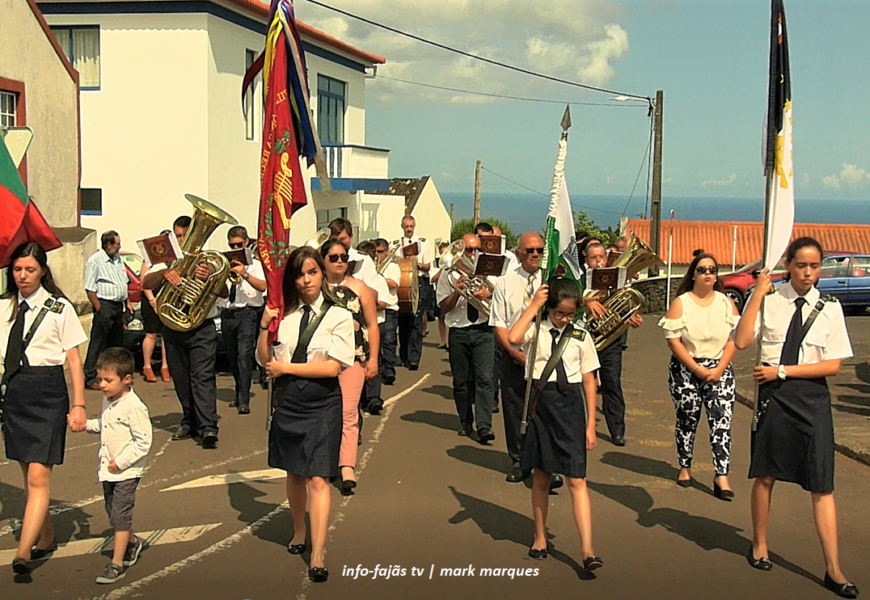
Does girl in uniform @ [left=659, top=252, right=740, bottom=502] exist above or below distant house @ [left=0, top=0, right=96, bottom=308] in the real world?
below

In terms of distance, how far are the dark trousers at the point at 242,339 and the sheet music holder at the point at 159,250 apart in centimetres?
149

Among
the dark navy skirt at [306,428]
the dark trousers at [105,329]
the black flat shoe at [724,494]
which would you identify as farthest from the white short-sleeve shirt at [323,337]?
the dark trousers at [105,329]

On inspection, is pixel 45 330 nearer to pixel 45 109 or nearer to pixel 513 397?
pixel 513 397

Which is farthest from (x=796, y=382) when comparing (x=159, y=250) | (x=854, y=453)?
(x=159, y=250)

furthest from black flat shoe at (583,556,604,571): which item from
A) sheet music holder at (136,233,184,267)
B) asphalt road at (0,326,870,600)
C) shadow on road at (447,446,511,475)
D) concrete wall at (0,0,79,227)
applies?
concrete wall at (0,0,79,227)

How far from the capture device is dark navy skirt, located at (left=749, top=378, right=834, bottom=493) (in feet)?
18.8

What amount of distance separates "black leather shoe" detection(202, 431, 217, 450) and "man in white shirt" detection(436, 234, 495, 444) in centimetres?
231

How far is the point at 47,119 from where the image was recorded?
53.2 feet

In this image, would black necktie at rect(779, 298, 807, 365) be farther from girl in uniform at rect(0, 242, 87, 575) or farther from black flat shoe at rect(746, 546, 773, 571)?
girl in uniform at rect(0, 242, 87, 575)

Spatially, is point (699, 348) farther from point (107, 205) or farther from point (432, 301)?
point (107, 205)

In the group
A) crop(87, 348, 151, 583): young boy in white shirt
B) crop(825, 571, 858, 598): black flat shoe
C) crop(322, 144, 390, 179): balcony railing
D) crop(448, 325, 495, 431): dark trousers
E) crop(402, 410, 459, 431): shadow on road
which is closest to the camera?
crop(825, 571, 858, 598): black flat shoe

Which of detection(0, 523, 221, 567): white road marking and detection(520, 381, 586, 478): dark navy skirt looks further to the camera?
detection(0, 523, 221, 567): white road marking

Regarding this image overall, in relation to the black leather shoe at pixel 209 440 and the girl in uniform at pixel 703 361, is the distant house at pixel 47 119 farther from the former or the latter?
the girl in uniform at pixel 703 361

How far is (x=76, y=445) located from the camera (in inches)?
366
